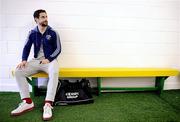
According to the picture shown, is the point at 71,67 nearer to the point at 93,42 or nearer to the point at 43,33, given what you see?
the point at 93,42

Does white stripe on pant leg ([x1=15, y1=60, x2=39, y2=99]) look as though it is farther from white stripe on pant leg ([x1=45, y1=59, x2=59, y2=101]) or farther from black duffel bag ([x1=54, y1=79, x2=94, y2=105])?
black duffel bag ([x1=54, y1=79, x2=94, y2=105])

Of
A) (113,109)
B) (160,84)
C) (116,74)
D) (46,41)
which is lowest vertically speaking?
(113,109)

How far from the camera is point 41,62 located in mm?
2703

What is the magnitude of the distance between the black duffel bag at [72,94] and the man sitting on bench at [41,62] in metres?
0.24

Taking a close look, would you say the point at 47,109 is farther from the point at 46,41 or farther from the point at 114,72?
the point at 114,72

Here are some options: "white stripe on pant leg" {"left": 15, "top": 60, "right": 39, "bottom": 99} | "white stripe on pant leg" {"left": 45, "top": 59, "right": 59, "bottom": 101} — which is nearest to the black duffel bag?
"white stripe on pant leg" {"left": 45, "top": 59, "right": 59, "bottom": 101}

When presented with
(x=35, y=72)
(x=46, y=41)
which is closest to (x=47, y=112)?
(x=35, y=72)

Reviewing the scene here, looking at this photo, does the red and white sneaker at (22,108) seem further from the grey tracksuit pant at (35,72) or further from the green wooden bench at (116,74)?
the green wooden bench at (116,74)

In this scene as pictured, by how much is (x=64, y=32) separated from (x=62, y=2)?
1.37 ft

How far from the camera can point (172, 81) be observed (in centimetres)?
345

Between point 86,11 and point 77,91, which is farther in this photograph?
point 86,11

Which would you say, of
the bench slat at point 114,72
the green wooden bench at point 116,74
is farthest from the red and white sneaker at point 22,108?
the bench slat at point 114,72

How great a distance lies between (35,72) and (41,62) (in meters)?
0.15

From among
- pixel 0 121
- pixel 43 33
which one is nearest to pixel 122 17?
pixel 43 33
